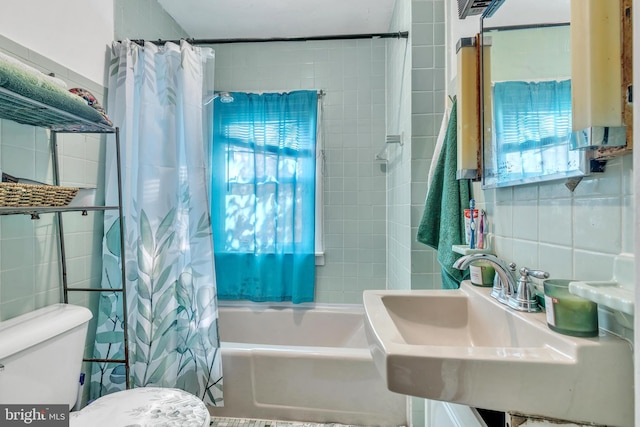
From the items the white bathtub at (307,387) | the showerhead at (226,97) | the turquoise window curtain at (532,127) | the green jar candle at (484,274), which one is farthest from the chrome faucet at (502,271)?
the showerhead at (226,97)

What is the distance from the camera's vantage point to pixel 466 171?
1037 mm

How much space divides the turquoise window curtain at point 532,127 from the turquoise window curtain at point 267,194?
1450 millimetres

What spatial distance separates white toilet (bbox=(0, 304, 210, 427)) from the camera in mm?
982

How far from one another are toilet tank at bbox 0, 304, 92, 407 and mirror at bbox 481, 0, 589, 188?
1590 mm

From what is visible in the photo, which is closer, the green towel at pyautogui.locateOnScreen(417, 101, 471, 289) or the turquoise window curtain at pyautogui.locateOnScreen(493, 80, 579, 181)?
the turquoise window curtain at pyautogui.locateOnScreen(493, 80, 579, 181)

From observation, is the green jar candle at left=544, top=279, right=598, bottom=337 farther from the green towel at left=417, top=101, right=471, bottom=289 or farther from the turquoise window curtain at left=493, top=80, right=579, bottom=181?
the green towel at left=417, top=101, right=471, bottom=289

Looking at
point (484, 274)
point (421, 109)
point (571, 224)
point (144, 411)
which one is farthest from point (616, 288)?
point (144, 411)

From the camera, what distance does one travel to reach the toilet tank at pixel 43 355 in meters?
0.97

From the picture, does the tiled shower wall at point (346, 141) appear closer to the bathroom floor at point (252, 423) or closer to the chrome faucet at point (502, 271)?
the bathroom floor at point (252, 423)

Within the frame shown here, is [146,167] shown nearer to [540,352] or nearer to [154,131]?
[154,131]

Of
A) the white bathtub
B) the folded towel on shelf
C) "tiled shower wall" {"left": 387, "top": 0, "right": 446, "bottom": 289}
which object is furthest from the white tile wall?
the folded towel on shelf

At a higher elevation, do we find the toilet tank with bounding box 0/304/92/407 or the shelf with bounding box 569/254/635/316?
the shelf with bounding box 569/254/635/316

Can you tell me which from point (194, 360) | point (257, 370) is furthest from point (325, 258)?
point (194, 360)

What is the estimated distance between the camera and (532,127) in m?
0.78
